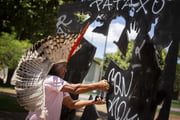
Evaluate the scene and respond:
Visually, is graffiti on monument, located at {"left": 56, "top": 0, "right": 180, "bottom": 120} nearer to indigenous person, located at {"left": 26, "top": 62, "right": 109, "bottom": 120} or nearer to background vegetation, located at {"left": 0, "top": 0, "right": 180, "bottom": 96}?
indigenous person, located at {"left": 26, "top": 62, "right": 109, "bottom": 120}

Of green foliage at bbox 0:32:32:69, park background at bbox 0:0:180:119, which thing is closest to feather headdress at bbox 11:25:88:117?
park background at bbox 0:0:180:119

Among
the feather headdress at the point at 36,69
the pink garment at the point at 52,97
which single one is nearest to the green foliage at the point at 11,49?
the feather headdress at the point at 36,69

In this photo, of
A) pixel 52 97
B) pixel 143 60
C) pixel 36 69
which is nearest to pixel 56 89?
pixel 52 97

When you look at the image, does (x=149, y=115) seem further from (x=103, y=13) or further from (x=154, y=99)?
(x=103, y=13)

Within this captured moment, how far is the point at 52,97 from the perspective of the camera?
12.1 feet

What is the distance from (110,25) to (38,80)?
186cm

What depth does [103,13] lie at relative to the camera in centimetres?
506

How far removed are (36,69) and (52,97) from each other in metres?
0.40

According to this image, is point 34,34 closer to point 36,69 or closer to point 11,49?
point 11,49

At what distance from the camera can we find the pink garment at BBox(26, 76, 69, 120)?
3.57 m

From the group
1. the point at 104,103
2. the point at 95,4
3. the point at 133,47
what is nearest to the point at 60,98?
the point at 104,103

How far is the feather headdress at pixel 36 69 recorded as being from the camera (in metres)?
3.37

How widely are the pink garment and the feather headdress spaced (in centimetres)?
12

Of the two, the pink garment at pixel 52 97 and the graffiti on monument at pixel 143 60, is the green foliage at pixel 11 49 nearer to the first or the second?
the graffiti on monument at pixel 143 60
